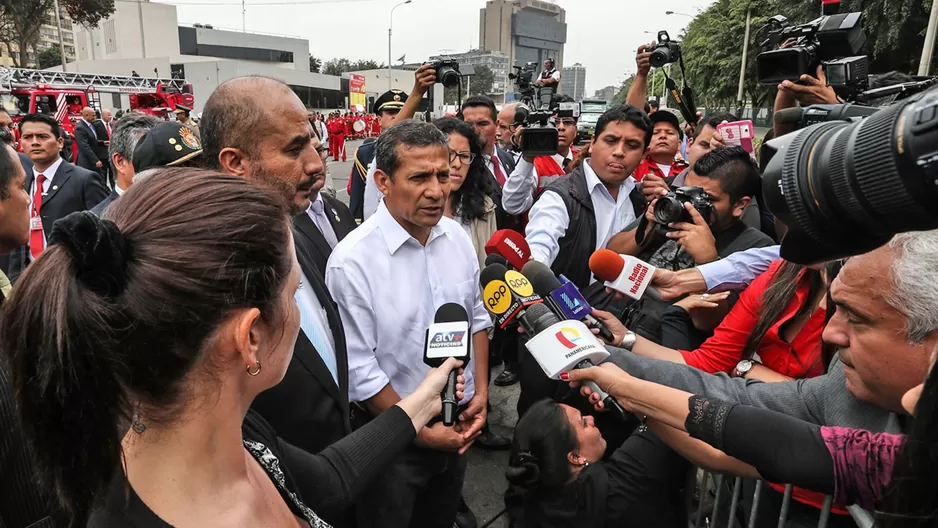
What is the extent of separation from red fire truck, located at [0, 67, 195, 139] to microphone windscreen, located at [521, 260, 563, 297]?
A: 11.3 meters

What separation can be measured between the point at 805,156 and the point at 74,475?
123cm

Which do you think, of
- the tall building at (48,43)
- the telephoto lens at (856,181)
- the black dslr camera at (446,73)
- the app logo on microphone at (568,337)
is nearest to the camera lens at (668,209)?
the app logo on microphone at (568,337)

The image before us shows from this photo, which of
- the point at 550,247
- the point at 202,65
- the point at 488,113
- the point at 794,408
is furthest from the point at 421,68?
the point at 202,65

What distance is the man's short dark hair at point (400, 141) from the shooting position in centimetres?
236

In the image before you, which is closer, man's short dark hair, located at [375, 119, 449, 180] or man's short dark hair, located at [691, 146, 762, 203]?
man's short dark hair, located at [375, 119, 449, 180]

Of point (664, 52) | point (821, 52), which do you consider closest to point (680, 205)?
point (821, 52)

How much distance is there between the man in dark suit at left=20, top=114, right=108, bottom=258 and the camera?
169 inches

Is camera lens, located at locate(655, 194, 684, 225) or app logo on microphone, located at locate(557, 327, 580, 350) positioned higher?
camera lens, located at locate(655, 194, 684, 225)

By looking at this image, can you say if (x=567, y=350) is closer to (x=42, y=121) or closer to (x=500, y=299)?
(x=500, y=299)

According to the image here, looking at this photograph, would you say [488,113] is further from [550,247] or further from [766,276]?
[766,276]

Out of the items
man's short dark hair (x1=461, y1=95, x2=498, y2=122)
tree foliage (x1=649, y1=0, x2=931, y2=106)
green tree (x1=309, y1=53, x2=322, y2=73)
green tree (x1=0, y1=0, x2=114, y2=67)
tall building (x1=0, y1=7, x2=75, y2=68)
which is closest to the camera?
man's short dark hair (x1=461, y1=95, x2=498, y2=122)

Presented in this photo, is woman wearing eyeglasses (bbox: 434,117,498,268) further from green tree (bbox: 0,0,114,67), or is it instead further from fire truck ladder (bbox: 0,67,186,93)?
green tree (bbox: 0,0,114,67)

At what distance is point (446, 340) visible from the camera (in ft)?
5.92

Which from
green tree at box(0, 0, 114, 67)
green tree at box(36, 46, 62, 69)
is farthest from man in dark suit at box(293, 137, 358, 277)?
green tree at box(36, 46, 62, 69)
